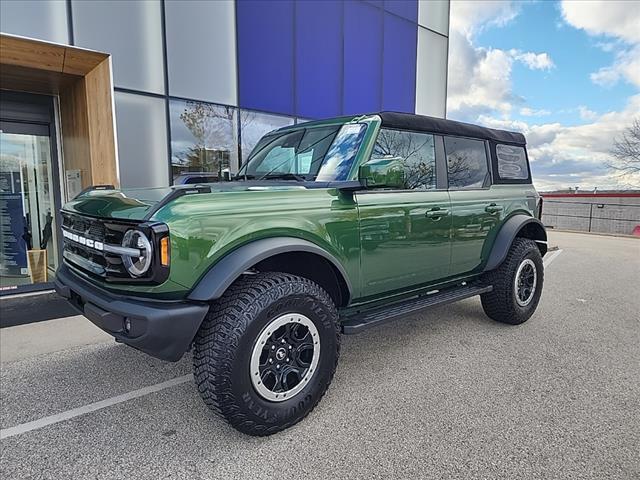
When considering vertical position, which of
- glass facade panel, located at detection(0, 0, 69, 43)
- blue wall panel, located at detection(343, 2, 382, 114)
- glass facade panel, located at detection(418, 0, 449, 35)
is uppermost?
glass facade panel, located at detection(418, 0, 449, 35)

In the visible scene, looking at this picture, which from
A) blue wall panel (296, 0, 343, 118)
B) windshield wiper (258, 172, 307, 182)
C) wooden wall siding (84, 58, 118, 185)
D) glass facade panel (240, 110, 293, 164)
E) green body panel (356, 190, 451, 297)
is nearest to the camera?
green body panel (356, 190, 451, 297)

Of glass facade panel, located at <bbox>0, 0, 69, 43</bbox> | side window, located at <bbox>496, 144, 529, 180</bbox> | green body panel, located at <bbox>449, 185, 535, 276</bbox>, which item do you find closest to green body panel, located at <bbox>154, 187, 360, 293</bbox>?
green body panel, located at <bbox>449, 185, 535, 276</bbox>

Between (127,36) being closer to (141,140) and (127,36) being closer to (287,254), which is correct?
(141,140)

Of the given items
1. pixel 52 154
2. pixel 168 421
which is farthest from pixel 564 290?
pixel 52 154

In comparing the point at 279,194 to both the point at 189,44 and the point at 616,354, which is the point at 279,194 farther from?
the point at 189,44

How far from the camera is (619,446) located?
2.48m

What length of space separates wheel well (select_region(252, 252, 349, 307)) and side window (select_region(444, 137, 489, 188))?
1.64 m

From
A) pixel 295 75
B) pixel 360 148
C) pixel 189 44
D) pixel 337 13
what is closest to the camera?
pixel 360 148

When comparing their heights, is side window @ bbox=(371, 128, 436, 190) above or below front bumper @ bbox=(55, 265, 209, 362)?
above

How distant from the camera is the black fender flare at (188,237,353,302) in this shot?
7.74ft

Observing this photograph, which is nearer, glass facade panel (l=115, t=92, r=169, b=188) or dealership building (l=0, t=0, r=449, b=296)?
Result: dealership building (l=0, t=0, r=449, b=296)

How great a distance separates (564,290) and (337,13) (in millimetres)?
7266

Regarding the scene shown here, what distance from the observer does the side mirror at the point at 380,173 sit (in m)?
2.98

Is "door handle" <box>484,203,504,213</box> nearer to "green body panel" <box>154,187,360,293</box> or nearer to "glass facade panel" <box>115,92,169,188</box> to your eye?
"green body panel" <box>154,187,360,293</box>
